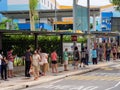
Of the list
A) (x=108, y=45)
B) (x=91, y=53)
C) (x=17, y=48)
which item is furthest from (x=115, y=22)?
(x=17, y=48)

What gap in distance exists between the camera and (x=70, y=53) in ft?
124

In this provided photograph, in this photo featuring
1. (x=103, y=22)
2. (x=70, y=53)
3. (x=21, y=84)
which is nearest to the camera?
(x=21, y=84)

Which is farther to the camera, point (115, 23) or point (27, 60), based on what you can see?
point (115, 23)

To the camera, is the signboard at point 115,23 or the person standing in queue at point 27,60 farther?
the signboard at point 115,23

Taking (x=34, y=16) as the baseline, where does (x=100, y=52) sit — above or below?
below

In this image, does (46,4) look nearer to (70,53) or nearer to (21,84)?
(70,53)

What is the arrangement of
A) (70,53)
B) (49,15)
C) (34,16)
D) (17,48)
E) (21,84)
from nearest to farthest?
(21,84) < (17,48) < (70,53) < (34,16) < (49,15)

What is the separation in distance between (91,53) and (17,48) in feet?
40.4

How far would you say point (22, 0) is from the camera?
292 ft

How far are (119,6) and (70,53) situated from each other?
791 inches

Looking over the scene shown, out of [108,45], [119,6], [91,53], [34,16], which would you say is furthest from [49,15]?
[91,53]

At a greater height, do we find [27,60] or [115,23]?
[115,23]

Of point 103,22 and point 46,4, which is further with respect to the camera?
point 46,4

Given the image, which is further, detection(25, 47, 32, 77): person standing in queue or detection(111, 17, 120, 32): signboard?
detection(111, 17, 120, 32): signboard
